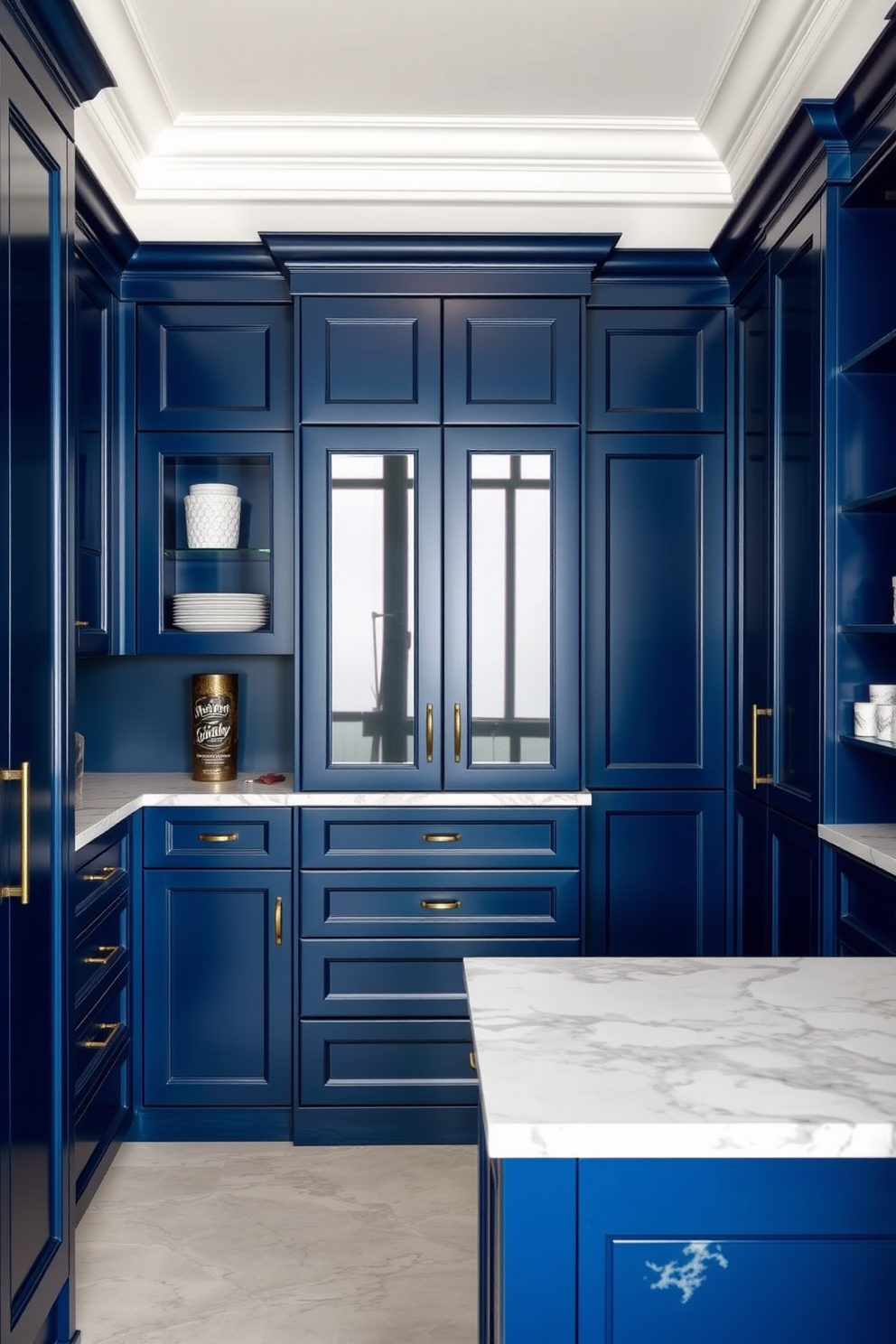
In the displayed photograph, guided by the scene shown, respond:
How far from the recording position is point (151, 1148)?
3.11 m

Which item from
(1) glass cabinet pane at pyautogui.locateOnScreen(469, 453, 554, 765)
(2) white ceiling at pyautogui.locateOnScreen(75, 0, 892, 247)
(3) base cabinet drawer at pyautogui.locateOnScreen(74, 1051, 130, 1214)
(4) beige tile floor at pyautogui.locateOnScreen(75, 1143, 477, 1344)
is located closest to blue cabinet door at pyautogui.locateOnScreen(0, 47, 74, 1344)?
(4) beige tile floor at pyautogui.locateOnScreen(75, 1143, 477, 1344)

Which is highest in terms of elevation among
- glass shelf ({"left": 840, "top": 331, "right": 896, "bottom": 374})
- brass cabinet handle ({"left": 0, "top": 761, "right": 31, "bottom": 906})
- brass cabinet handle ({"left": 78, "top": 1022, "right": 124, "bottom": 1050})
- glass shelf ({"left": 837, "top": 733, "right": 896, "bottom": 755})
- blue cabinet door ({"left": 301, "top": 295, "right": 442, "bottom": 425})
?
blue cabinet door ({"left": 301, "top": 295, "right": 442, "bottom": 425})

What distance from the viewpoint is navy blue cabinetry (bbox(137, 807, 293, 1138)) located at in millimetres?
3156

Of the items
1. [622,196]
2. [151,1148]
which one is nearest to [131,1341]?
[151,1148]

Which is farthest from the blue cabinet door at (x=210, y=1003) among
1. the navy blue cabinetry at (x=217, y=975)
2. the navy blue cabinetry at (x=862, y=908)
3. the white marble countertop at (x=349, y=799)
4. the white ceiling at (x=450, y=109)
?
the white ceiling at (x=450, y=109)

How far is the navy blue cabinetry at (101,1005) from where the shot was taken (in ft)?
8.45

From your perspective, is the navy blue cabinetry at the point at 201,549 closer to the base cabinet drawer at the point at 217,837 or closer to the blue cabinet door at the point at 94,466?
the blue cabinet door at the point at 94,466

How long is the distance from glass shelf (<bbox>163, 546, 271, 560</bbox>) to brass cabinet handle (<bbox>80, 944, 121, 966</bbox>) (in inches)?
48.8

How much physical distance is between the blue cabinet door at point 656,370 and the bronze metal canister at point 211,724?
1425mm

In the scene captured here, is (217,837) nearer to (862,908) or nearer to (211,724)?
(211,724)

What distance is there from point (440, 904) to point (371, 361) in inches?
63.9

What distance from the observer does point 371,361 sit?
3156 mm

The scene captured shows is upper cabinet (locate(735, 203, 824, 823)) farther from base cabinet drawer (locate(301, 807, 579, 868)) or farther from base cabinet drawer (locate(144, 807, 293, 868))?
base cabinet drawer (locate(144, 807, 293, 868))

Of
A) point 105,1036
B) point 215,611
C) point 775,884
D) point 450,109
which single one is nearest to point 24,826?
point 105,1036
